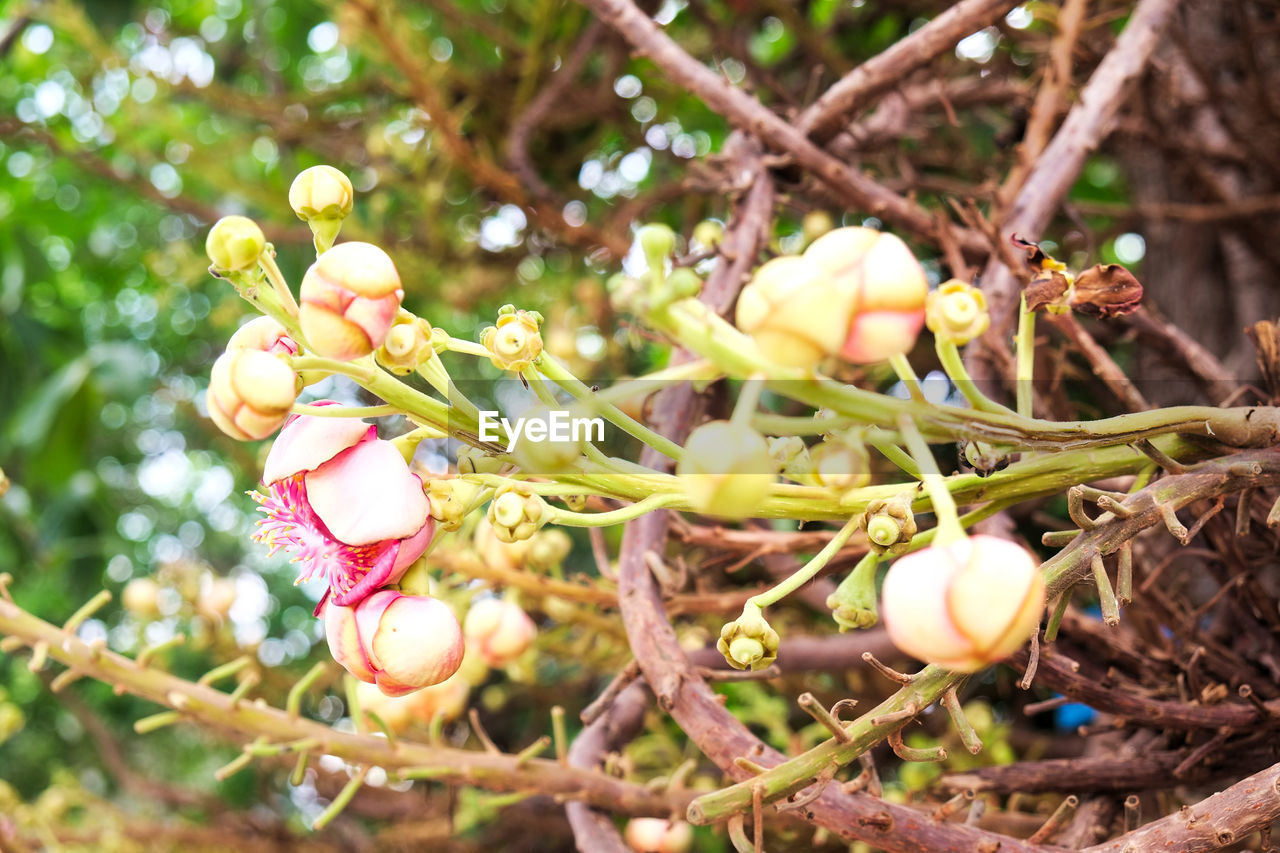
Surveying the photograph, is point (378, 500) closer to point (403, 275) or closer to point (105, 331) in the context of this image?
point (403, 275)

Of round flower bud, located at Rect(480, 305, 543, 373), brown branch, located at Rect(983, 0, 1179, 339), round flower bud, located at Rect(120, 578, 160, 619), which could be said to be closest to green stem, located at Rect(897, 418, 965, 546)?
round flower bud, located at Rect(480, 305, 543, 373)

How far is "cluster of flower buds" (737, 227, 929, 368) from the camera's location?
262mm

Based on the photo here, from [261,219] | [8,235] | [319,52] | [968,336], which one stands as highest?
[968,336]

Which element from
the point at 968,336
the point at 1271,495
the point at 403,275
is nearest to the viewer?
the point at 968,336

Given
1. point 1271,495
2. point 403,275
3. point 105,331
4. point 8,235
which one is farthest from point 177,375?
point 1271,495

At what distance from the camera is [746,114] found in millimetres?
682

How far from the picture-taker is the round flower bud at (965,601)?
0.27 m

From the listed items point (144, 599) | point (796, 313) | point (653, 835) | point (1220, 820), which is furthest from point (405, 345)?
point (144, 599)

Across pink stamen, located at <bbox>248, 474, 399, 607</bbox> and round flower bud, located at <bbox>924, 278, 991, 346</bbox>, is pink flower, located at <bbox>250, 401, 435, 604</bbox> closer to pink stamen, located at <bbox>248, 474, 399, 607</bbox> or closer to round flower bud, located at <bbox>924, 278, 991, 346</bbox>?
pink stamen, located at <bbox>248, 474, 399, 607</bbox>

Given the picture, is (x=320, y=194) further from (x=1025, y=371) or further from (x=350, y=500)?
(x=1025, y=371)

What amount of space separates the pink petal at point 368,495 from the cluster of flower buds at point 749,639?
0.12m

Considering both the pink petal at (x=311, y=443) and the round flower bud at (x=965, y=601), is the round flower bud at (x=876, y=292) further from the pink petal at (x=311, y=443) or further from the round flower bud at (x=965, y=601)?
the pink petal at (x=311, y=443)

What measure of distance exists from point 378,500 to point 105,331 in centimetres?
223

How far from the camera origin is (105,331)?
2.23 meters
